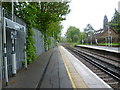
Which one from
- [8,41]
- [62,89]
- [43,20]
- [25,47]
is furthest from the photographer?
[43,20]

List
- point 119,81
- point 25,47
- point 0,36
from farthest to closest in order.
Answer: point 25,47
point 119,81
point 0,36

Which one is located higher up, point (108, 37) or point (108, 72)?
point (108, 37)

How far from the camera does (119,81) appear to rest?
20.9 feet

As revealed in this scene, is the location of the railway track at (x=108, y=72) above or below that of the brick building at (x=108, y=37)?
below

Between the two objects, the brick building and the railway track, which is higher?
the brick building

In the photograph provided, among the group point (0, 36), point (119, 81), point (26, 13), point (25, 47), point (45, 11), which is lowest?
point (119, 81)

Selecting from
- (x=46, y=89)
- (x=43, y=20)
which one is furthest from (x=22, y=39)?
(x=43, y=20)

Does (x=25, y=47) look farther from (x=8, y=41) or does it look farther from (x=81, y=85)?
(x=81, y=85)

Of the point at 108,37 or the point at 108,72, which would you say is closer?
the point at 108,72

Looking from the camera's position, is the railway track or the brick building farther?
the brick building

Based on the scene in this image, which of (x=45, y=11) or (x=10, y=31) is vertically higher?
→ (x=45, y=11)

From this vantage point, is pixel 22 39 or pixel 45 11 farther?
pixel 45 11

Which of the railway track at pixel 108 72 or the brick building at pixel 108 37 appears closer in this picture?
the railway track at pixel 108 72

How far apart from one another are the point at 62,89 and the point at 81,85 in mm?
831
